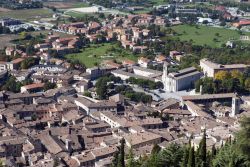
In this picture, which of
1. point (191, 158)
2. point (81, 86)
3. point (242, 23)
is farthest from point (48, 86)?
point (242, 23)

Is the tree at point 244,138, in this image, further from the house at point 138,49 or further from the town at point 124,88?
the house at point 138,49

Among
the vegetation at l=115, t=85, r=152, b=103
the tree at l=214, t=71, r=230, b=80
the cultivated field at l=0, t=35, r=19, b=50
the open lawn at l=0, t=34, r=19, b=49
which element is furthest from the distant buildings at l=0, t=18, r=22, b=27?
the tree at l=214, t=71, r=230, b=80

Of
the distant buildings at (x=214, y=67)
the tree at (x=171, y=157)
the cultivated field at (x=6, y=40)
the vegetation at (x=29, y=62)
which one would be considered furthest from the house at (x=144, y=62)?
the tree at (x=171, y=157)

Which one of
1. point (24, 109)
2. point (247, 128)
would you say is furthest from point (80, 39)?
point (247, 128)

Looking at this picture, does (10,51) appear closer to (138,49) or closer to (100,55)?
(100,55)

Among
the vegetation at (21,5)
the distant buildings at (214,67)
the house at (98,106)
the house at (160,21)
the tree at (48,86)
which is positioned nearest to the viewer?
the house at (98,106)

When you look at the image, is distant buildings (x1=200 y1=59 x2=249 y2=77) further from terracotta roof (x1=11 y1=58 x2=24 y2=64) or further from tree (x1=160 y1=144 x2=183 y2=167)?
tree (x1=160 y1=144 x2=183 y2=167)
